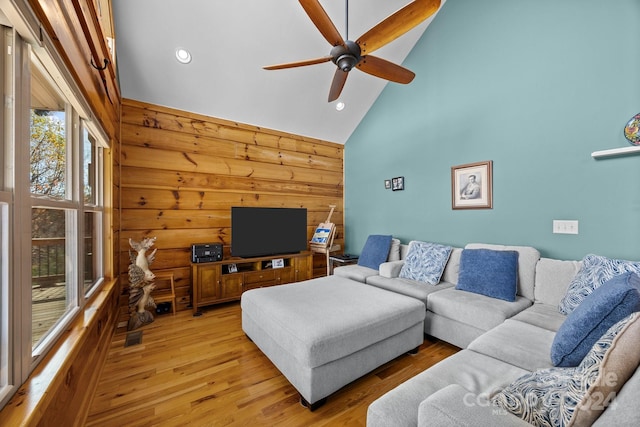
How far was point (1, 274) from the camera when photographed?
91 cm

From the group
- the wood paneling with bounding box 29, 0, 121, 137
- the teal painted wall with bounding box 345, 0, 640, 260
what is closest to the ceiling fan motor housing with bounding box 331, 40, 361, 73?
the wood paneling with bounding box 29, 0, 121, 137

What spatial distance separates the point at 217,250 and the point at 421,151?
2936mm

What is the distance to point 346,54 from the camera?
6.18 feet

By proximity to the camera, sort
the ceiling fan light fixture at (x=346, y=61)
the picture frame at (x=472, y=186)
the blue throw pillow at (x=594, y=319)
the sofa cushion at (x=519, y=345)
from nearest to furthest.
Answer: the blue throw pillow at (x=594, y=319), the sofa cushion at (x=519, y=345), the ceiling fan light fixture at (x=346, y=61), the picture frame at (x=472, y=186)

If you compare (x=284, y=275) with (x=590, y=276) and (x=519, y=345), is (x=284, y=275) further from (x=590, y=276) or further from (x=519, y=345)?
(x=590, y=276)

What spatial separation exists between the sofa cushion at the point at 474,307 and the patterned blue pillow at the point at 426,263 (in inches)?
14.4

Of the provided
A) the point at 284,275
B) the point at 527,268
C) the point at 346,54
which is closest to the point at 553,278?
the point at 527,268

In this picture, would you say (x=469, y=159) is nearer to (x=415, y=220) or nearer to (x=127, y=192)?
(x=415, y=220)

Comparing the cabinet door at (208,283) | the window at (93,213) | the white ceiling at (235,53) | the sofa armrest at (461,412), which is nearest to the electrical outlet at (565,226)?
the sofa armrest at (461,412)

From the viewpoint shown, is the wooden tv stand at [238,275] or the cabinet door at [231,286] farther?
the cabinet door at [231,286]

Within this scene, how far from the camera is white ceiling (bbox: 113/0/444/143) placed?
2.51m

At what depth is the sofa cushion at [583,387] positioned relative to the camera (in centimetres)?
67

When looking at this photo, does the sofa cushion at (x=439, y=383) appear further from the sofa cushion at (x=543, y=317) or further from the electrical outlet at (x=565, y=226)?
the electrical outlet at (x=565, y=226)

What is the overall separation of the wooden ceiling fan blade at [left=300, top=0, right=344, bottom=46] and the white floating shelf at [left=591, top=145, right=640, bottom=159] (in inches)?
87.2
